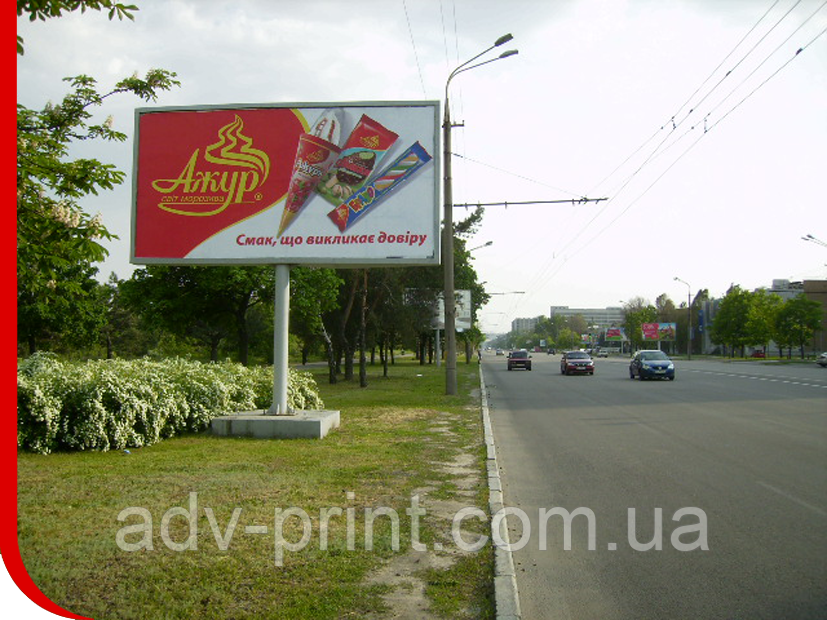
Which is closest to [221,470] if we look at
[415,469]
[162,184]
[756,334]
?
[415,469]

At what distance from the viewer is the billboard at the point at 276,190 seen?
12219mm

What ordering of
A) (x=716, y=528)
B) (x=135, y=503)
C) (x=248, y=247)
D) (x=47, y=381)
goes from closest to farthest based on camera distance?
(x=716, y=528), (x=135, y=503), (x=47, y=381), (x=248, y=247)

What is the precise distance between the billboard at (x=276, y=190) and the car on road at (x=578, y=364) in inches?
1125

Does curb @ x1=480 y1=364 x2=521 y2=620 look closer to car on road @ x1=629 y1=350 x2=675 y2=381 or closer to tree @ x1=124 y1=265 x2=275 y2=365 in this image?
tree @ x1=124 y1=265 x2=275 y2=365

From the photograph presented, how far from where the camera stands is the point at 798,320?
200ft

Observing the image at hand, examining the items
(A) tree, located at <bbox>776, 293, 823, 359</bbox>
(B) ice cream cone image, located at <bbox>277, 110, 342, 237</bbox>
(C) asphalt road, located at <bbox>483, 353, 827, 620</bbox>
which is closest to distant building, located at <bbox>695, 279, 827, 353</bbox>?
(A) tree, located at <bbox>776, 293, 823, 359</bbox>

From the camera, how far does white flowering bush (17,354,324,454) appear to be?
9242 millimetres

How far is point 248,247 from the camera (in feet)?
40.2

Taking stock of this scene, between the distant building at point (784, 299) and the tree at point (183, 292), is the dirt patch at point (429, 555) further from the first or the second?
the distant building at point (784, 299)

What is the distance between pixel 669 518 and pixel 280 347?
806 centimetres

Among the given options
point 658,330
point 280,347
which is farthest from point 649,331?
point 280,347

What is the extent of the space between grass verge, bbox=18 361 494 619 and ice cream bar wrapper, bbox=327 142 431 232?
4.43m

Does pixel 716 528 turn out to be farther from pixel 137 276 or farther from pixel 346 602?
pixel 137 276

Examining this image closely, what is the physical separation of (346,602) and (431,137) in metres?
9.81
